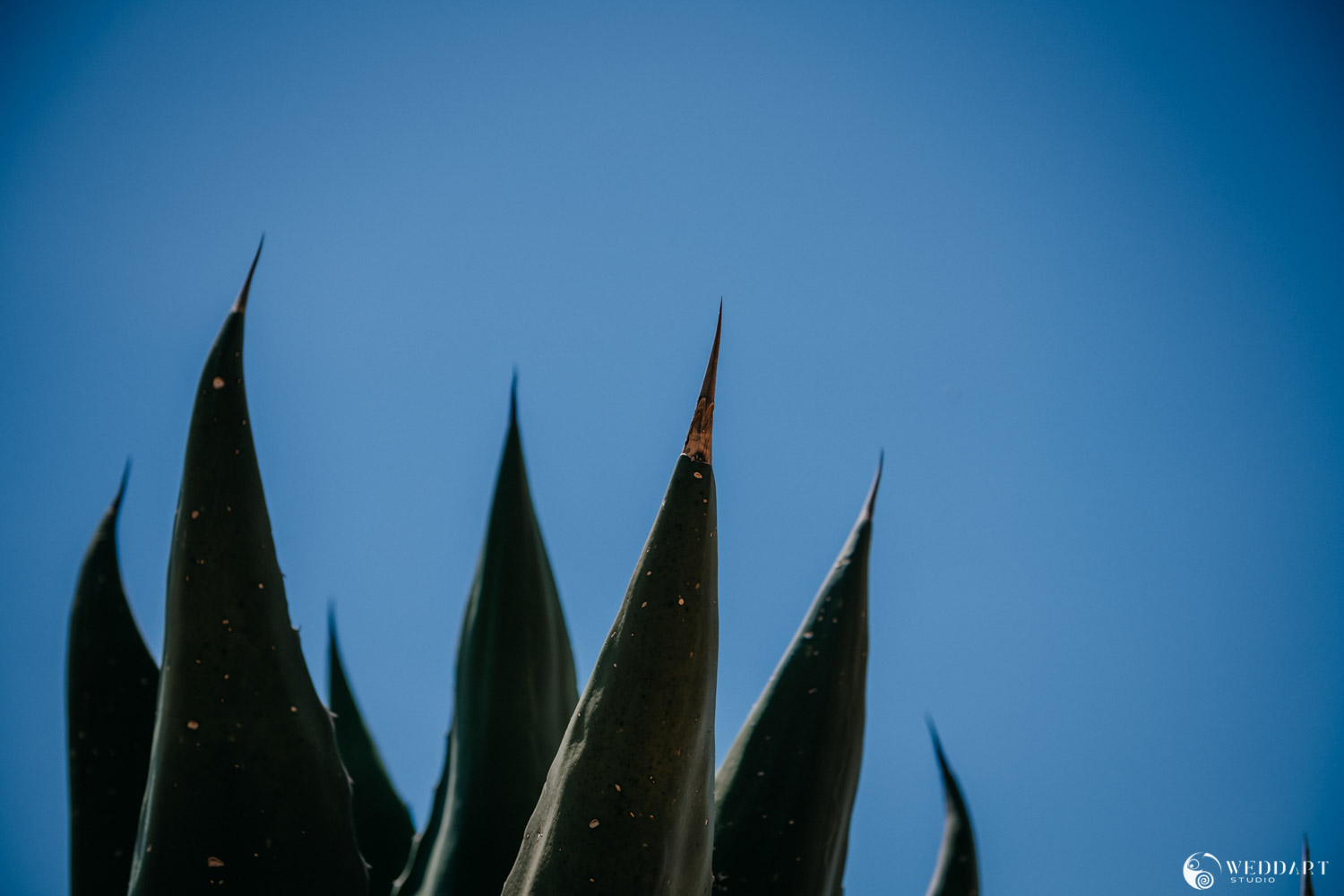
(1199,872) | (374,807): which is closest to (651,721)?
(374,807)

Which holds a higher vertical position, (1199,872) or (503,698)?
(503,698)

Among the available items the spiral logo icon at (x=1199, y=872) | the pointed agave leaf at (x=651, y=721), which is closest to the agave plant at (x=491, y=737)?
the pointed agave leaf at (x=651, y=721)

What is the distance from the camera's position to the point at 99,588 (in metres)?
0.63

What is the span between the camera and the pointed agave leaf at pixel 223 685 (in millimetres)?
456

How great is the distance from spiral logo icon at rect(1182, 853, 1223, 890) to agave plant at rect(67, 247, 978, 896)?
65 centimetres

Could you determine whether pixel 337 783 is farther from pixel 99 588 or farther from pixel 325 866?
pixel 99 588

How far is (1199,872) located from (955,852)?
2.17ft

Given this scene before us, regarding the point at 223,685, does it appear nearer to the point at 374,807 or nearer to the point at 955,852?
the point at 374,807

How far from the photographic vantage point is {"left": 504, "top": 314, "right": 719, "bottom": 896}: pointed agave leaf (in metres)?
0.35

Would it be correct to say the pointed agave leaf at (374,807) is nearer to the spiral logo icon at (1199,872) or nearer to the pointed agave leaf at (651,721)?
the pointed agave leaf at (651,721)

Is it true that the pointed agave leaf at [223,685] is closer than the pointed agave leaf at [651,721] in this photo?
No

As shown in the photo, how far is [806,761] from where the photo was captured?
22.6 inches

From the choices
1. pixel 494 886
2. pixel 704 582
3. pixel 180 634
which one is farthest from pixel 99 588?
pixel 704 582

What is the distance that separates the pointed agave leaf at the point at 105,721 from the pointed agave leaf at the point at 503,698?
8.5 inches
